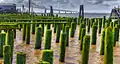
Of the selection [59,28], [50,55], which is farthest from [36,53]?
[50,55]

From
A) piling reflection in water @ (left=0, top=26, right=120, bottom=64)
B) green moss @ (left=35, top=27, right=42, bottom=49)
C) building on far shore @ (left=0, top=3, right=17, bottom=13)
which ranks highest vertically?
building on far shore @ (left=0, top=3, right=17, bottom=13)

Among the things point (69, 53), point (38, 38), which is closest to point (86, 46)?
point (69, 53)

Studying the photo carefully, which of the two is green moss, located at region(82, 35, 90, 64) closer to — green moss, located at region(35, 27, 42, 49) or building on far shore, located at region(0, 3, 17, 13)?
green moss, located at region(35, 27, 42, 49)

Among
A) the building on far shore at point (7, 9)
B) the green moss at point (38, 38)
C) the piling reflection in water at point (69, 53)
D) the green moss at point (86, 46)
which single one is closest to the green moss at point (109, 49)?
the green moss at point (86, 46)

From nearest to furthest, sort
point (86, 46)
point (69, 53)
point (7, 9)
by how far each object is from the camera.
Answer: point (86, 46) → point (69, 53) → point (7, 9)

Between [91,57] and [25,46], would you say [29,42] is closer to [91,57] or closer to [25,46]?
[25,46]

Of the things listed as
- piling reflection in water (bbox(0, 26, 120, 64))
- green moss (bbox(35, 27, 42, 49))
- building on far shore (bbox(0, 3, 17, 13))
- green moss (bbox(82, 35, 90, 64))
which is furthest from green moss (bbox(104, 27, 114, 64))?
building on far shore (bbox(0, 3, 17, 13))

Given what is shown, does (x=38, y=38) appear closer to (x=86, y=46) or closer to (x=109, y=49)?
(x=86, y=46)

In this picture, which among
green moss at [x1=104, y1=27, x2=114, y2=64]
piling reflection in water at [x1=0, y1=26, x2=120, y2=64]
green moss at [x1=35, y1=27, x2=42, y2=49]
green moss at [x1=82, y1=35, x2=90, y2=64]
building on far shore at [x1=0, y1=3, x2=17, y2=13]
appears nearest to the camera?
green moss at [x1=104, y1=27, x2=114, y2=64]

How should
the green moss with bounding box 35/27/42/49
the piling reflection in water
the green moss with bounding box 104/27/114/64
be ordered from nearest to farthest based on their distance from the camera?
the green moss with bounding box 104/27/114/64 < the piling reflection in water < the green moss with bounding box 35/27/42/49

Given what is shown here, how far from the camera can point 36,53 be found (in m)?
16.2

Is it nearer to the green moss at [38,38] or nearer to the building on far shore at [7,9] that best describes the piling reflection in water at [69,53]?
the green moss at [38,38]

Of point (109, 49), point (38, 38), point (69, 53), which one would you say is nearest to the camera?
point (109, 49)

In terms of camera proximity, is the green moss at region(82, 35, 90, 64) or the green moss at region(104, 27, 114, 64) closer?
the green moss at region(104, 27, 114, 64)
